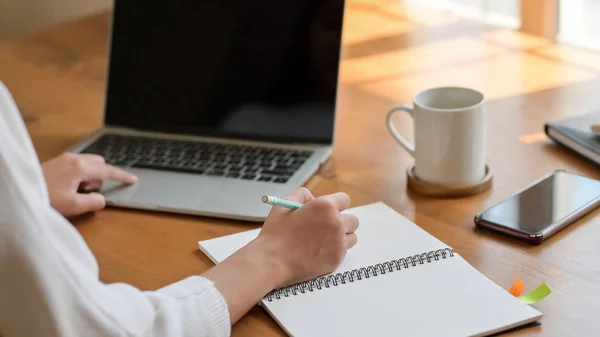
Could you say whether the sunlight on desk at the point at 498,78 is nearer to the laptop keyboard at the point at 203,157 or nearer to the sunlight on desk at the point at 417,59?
the sunlight on desk at the point at 417,59

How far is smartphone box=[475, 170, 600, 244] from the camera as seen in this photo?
1006 mm

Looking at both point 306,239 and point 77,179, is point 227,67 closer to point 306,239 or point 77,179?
point 77,179

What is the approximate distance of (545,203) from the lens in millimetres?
1056

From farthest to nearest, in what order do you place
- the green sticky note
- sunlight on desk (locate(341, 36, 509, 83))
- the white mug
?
sunlight on desk (locate(341, 36, 509, 83))
the white mug
the green sticky note

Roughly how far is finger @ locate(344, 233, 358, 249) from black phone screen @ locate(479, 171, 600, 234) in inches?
6.6

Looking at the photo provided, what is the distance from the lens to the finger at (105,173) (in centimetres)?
118

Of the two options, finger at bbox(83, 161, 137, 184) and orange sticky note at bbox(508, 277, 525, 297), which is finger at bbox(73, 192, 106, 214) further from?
orange sticky note at bbox(508, 277, 525, 297)

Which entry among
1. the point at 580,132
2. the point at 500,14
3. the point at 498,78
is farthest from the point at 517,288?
the point at 500,14

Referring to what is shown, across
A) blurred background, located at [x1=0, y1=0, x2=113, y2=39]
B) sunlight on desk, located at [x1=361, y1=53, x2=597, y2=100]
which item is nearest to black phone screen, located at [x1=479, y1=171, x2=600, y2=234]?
sunlight on desk, located at [x1=361, y1=53, x2=597, y2=100]

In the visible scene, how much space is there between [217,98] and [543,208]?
0.53 m

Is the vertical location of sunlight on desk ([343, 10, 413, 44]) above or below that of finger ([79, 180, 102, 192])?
above

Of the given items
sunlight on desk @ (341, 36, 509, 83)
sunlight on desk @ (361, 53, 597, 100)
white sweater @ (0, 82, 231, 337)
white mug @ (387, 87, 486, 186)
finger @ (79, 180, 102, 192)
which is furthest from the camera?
sunlight on desk @ (341, 36, 509, 83)

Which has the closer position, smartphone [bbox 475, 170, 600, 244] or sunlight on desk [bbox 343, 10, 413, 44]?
smartphone [bbox 475, 170, 600, 244]

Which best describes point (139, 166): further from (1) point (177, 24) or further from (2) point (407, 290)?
(2) point (407, 290)
